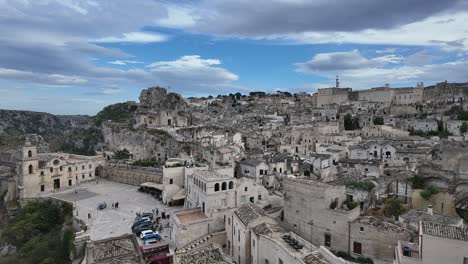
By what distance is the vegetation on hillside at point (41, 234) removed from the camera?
27.4m

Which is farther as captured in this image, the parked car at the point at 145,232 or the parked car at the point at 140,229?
the parked car at the point at 140,229

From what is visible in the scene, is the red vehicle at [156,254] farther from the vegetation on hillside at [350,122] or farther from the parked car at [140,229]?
the vegetation on hillside at [350,122]

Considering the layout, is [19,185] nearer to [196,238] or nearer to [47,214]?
[47,214]

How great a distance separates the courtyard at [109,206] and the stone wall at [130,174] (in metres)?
1.17

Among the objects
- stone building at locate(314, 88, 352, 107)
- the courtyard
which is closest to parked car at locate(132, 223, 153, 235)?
the courtyard

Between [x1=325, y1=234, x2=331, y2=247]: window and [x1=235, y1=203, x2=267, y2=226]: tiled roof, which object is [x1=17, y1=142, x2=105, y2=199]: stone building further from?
[x1=325, y1=234, x2=331, y2=247]: window

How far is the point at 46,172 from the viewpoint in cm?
4031

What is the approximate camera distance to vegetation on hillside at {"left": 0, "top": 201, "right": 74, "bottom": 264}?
1078 inches

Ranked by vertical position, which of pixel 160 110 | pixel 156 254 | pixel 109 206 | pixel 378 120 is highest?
pixel 160 110

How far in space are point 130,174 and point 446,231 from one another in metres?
40.0

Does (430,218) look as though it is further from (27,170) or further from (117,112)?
(117,112)

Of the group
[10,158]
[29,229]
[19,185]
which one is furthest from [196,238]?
[10,158]

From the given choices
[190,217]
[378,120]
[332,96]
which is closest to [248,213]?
[190,217]

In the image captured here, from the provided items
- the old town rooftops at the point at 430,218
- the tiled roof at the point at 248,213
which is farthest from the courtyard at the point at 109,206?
the old town rooftops at the point at 430,218
